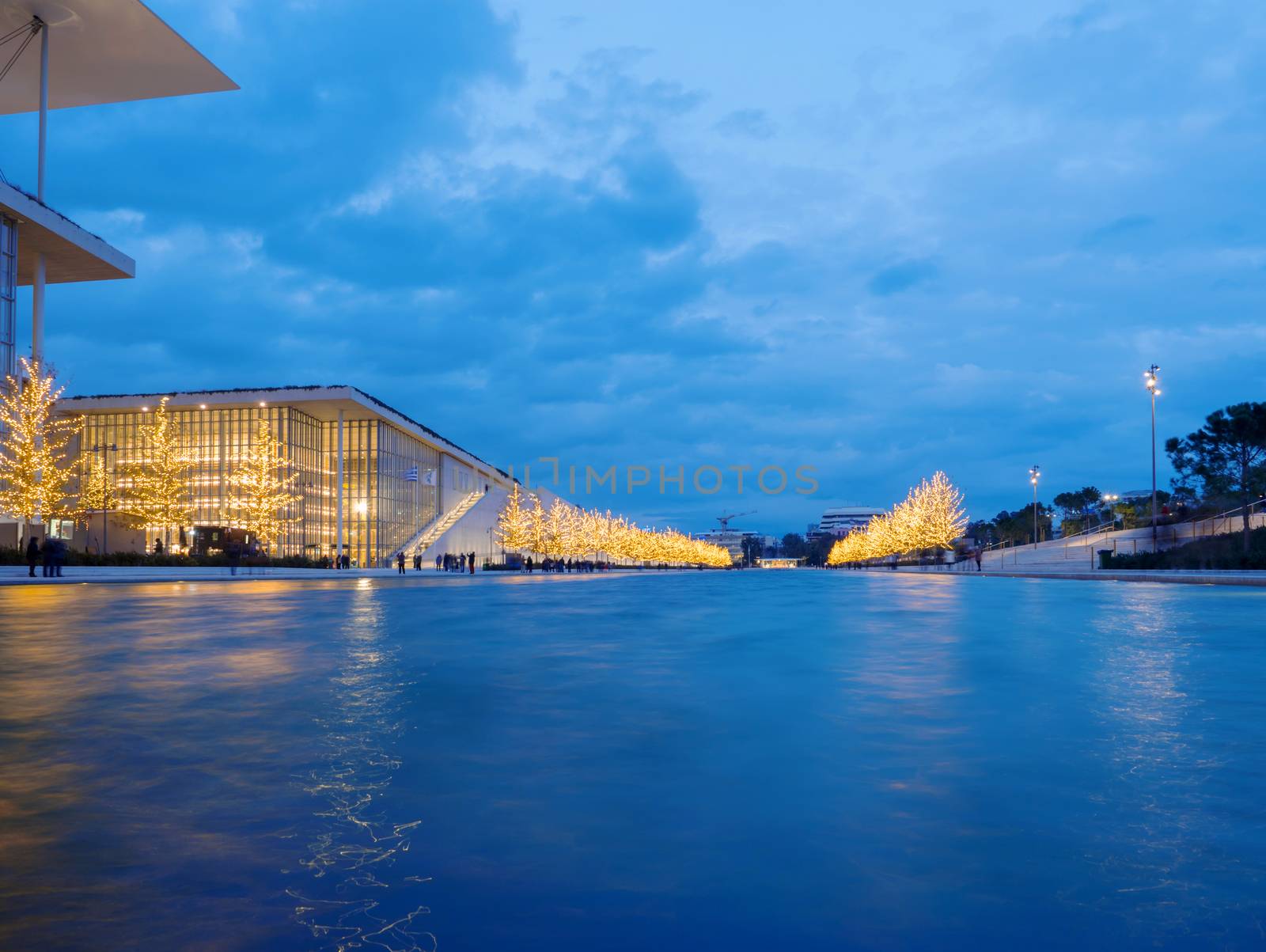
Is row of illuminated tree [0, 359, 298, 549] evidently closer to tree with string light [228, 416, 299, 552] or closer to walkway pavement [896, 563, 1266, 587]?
tree with string light [228, 416, 299, 552]

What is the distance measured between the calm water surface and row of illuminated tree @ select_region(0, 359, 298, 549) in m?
36.2

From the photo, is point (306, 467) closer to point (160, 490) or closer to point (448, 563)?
point (448, 563)

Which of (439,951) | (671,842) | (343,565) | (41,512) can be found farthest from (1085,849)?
(343,565)

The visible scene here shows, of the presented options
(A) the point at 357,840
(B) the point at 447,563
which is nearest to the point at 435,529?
(B) the point at 447,563

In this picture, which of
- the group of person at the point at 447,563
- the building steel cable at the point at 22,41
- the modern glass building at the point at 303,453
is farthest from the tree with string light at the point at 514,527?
the building steel cable at the point at 22,41

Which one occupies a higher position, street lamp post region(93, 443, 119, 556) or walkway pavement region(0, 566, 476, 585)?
street lamp post region(93, 443, 119, 556)

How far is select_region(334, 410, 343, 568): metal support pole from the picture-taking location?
72.9 meters

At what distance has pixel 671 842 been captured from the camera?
3607 millimetres

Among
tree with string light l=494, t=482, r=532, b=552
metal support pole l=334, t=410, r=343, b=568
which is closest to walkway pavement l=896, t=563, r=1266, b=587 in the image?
metal support pole l=334, t=410, r=343, b=568

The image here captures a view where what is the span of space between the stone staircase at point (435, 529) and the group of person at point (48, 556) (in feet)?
140

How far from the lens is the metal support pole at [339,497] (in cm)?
7288

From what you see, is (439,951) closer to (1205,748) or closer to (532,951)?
(532,951)

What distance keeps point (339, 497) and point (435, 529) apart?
1289 cm

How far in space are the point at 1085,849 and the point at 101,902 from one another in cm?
341
